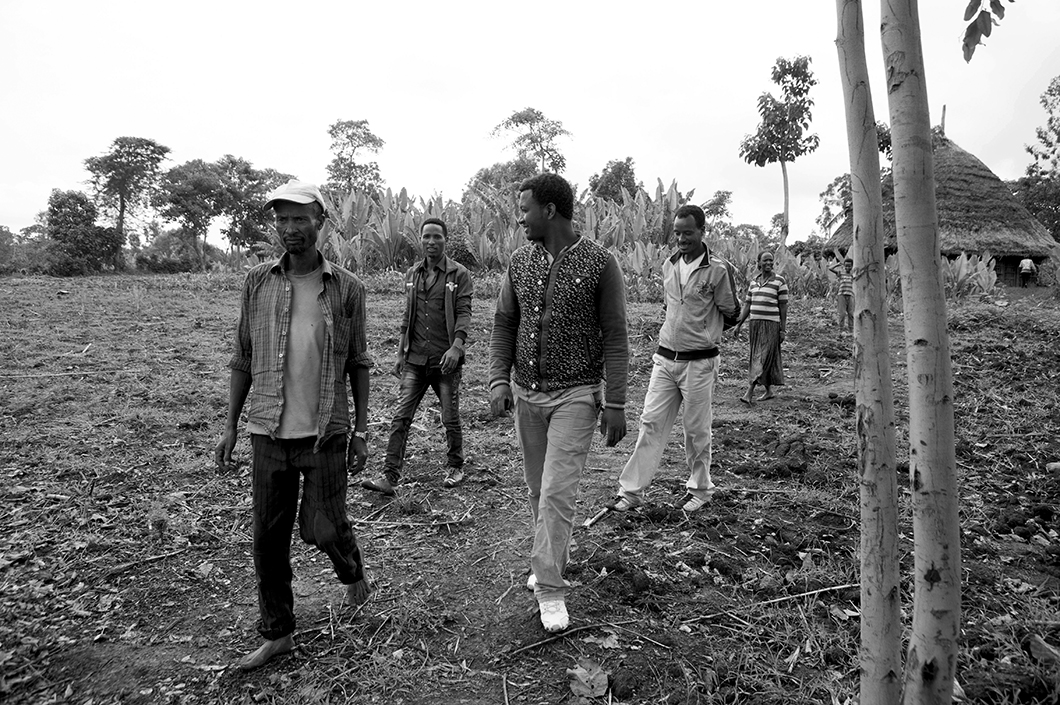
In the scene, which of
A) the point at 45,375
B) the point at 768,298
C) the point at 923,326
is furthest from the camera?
the point at 768,298

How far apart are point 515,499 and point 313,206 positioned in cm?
256

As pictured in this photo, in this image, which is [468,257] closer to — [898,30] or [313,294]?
[313,294]

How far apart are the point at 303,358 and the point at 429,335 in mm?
1999

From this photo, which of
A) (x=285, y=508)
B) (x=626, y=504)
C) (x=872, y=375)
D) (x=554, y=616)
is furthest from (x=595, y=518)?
(x=872, y=375)

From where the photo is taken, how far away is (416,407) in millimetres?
4801

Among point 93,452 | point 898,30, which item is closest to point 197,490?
point 93,452

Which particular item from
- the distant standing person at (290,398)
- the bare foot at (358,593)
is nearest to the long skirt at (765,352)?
the bare foot at (358,593)

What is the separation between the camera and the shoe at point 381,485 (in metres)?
4.57

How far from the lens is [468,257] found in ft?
53.9

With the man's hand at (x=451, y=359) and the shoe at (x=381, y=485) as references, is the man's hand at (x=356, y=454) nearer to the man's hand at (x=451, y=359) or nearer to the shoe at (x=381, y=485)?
the man's hand at (x=451, y=359)

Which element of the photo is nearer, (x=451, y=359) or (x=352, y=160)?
(x=451, y=359)

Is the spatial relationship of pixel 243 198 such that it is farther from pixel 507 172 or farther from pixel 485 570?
pixel 485 570

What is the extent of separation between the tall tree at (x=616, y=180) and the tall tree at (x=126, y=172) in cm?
2106

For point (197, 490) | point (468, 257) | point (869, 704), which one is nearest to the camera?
point (869, 704)
